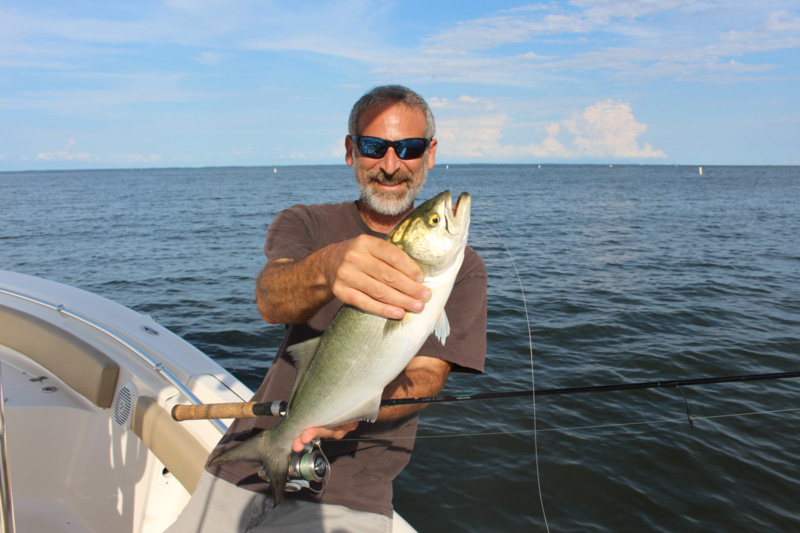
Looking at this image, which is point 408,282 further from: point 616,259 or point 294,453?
point 616,259

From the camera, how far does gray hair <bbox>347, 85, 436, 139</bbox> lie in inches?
128

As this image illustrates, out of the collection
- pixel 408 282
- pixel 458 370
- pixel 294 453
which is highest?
pixel 408 282

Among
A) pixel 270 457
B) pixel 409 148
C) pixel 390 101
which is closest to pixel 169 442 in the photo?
pixel 270 457

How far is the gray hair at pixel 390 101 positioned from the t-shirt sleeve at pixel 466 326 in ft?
3.35

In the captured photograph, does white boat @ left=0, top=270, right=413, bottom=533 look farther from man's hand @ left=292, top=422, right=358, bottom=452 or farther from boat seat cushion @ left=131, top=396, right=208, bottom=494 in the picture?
man's hand @ left=292, top=422, right=358, bottom=452

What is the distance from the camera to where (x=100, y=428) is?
14.2ft

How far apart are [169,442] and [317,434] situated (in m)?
2.11

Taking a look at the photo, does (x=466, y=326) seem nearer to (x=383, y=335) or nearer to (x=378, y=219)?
(x=378, y=219)

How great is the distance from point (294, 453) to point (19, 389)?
11.1 feet

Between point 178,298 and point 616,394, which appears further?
point 178,298

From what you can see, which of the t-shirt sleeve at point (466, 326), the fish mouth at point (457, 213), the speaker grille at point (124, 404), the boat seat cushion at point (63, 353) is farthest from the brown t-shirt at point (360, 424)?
the boat seat cushion at point (63, 353)

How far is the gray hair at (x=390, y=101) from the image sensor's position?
10.6ft

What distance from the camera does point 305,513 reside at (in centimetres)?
269

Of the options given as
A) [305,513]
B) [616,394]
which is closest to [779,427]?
[616,394]
